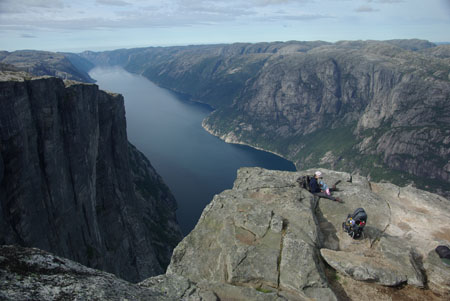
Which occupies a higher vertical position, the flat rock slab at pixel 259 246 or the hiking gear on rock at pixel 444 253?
the flat rock slab at pixel 259 246

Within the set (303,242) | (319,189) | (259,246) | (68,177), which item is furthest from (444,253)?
(68,177)

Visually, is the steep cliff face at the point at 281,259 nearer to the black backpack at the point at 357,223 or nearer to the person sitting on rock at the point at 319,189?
the black backpack at the point at 357,223

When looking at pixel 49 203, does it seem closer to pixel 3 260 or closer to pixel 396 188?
pixel 3 260

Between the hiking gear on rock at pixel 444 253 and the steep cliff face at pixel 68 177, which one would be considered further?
the steep cliff face at pixel 68 177

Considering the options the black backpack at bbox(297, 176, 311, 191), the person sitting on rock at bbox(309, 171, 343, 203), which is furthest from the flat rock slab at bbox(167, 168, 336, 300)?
the person sitting on rock at bbox(309, 171, 343, 203)

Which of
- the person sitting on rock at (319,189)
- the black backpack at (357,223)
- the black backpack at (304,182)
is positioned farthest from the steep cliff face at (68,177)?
the black backpack at (357,223)

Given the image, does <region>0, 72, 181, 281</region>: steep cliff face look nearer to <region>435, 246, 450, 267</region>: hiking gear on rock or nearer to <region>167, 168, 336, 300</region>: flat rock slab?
<region>167, 168, 336, 300</region>: flat rock slab
